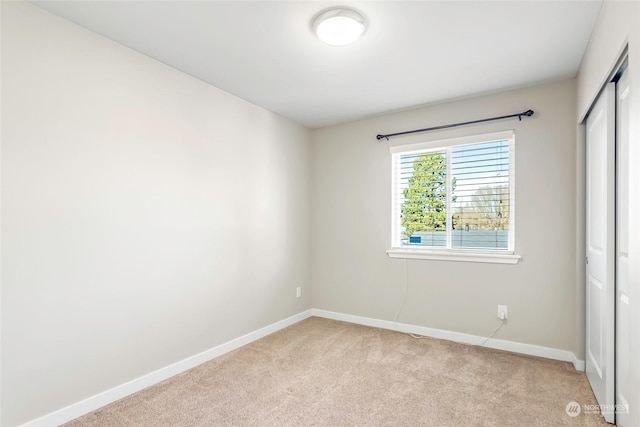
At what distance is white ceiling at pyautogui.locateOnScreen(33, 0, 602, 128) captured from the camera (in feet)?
6.32

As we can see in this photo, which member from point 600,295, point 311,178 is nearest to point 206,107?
point 311,178

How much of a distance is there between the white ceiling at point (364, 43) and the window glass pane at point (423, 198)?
27.4 inches

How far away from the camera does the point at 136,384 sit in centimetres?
236

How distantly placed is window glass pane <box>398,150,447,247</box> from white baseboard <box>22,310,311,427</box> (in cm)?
192

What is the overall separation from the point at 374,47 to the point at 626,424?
253 centimetres

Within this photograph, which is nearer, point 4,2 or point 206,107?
point 4,2

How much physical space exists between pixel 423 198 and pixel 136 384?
9.99 feet

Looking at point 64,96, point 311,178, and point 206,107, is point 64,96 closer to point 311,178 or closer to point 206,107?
point 206,107

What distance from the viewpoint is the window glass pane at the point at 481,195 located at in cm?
315

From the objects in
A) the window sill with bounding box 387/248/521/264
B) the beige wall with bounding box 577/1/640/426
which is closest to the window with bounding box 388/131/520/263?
the window sill with bounding box 387/248/521/264

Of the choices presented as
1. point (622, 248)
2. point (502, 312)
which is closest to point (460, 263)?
point (502, 312)

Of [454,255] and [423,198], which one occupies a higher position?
[423,198]

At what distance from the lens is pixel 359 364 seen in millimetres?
2789

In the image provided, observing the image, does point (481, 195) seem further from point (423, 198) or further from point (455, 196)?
point (423, 198)
